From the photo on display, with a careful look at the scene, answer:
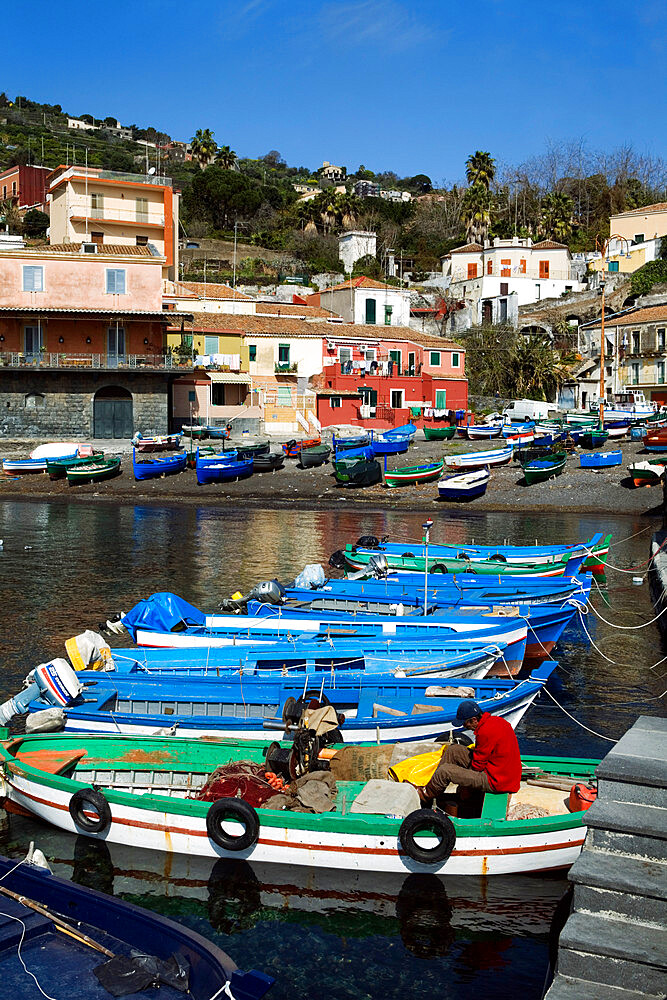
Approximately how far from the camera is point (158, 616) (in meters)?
18.7

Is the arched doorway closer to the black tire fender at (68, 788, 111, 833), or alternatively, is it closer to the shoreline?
the shoreline

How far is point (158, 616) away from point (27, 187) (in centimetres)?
9610

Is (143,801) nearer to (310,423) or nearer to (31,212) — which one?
(310,423)

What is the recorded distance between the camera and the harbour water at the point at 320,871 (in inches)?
382

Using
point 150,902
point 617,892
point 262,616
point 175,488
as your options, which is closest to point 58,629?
point 262,616

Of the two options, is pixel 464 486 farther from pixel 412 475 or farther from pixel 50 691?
pixel 50 691

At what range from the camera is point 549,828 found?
1055 cm

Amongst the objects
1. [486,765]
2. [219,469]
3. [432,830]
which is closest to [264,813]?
[432,830]

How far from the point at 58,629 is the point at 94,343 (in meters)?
42.1

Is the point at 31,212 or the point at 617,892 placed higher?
the point at 31,212

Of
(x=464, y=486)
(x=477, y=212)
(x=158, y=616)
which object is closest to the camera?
(x=158, y=616)

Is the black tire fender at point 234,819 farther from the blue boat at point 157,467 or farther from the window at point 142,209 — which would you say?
the window at point 142,209

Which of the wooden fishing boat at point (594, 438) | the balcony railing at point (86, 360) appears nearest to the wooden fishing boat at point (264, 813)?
the wooden fishing boat at point (594, 438)

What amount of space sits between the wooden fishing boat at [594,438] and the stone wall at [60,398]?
2669 centimetres
